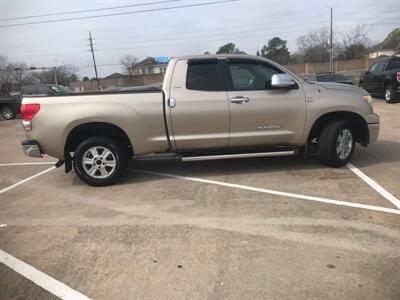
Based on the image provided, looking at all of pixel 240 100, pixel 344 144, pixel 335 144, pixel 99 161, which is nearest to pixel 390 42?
pixel 344 144

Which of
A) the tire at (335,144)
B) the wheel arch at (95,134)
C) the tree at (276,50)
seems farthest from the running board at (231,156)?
the tree at (276,50)

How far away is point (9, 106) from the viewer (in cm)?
2231

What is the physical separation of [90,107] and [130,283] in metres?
3.38

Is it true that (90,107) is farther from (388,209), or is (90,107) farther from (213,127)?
(388,209)

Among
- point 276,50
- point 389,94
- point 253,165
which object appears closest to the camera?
point 253,165

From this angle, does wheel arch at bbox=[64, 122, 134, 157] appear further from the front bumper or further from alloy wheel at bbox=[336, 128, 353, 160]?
alloy wheel at bbox=[336, 128, 353, 160]

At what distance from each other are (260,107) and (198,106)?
93 cm

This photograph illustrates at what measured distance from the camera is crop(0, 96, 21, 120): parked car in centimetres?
2219

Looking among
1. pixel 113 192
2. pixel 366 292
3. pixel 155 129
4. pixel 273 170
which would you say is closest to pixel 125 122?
pixel 155 129

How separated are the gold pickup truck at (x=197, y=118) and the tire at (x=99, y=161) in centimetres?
1

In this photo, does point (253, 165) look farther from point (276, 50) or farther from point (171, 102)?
point (276, 50)

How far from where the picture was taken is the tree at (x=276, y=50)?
258 ft

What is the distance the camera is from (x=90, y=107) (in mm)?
6352

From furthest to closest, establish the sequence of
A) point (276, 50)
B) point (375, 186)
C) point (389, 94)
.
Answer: point (276, 50), point (389, 94), point (375, 186)
